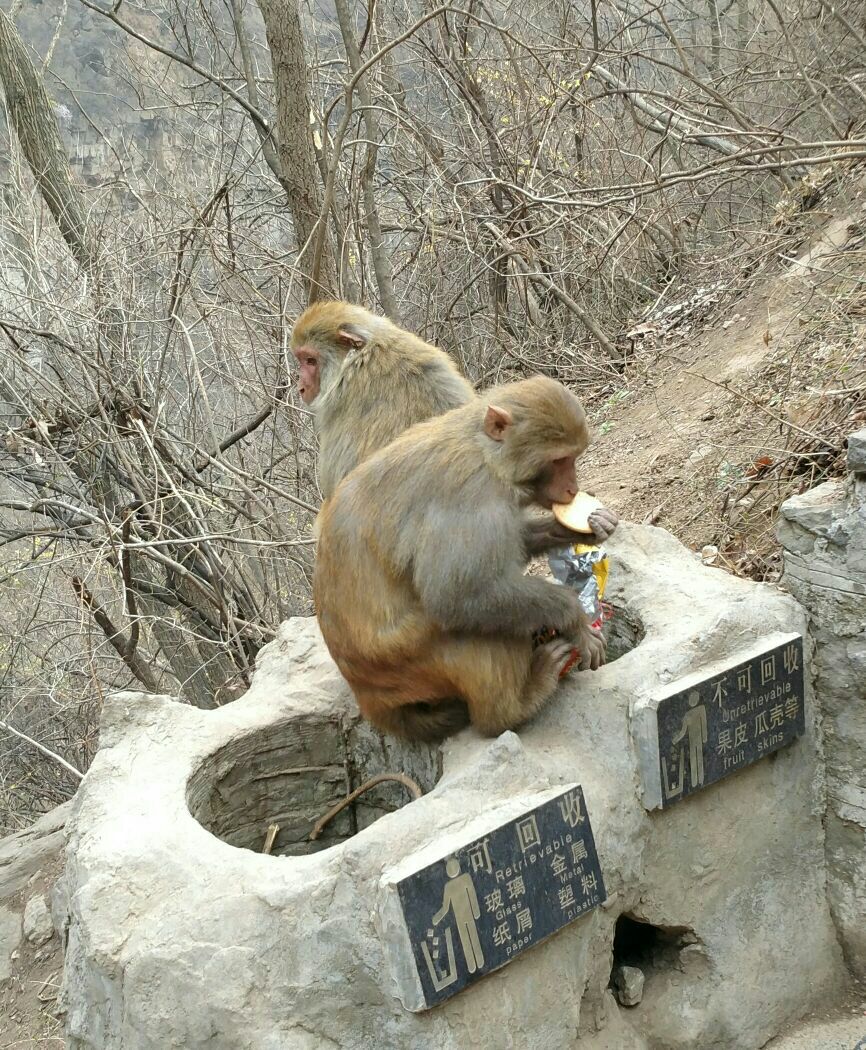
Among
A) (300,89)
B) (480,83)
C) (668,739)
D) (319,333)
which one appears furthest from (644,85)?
(668,739)

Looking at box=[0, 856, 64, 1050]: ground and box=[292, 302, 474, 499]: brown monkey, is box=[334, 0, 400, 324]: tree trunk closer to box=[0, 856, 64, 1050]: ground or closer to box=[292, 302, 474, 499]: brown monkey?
box=[292, 302, 474, 499]: brown monkey

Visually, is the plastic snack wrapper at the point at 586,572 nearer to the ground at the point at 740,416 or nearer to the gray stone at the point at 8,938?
the ground at the point at 740,416

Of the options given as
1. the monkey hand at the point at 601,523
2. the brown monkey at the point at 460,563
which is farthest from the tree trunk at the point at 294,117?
the monkey hand at the point at 601,523

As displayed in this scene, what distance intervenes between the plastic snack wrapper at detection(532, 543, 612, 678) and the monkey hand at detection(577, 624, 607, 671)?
0.07 m

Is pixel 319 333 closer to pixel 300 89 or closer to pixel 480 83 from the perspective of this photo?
pixel 300 89

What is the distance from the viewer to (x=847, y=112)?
7.23m

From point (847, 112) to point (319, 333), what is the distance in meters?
4.93

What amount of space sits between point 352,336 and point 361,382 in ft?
0.63

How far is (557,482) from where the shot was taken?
3105 millimetres

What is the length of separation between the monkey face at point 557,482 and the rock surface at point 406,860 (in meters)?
0.59

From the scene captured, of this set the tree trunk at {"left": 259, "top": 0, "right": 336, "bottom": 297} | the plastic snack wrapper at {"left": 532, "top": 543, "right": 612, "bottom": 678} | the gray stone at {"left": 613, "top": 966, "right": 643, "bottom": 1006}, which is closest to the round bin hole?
the plastic snack wrapper at {"left": 532, "top": 543, "right": 612, "bottom": 678}

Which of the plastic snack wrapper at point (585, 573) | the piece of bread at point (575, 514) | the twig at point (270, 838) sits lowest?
the twig at point (270, 838)

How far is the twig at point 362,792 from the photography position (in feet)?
11.2

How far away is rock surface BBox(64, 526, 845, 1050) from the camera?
8.62 feet
